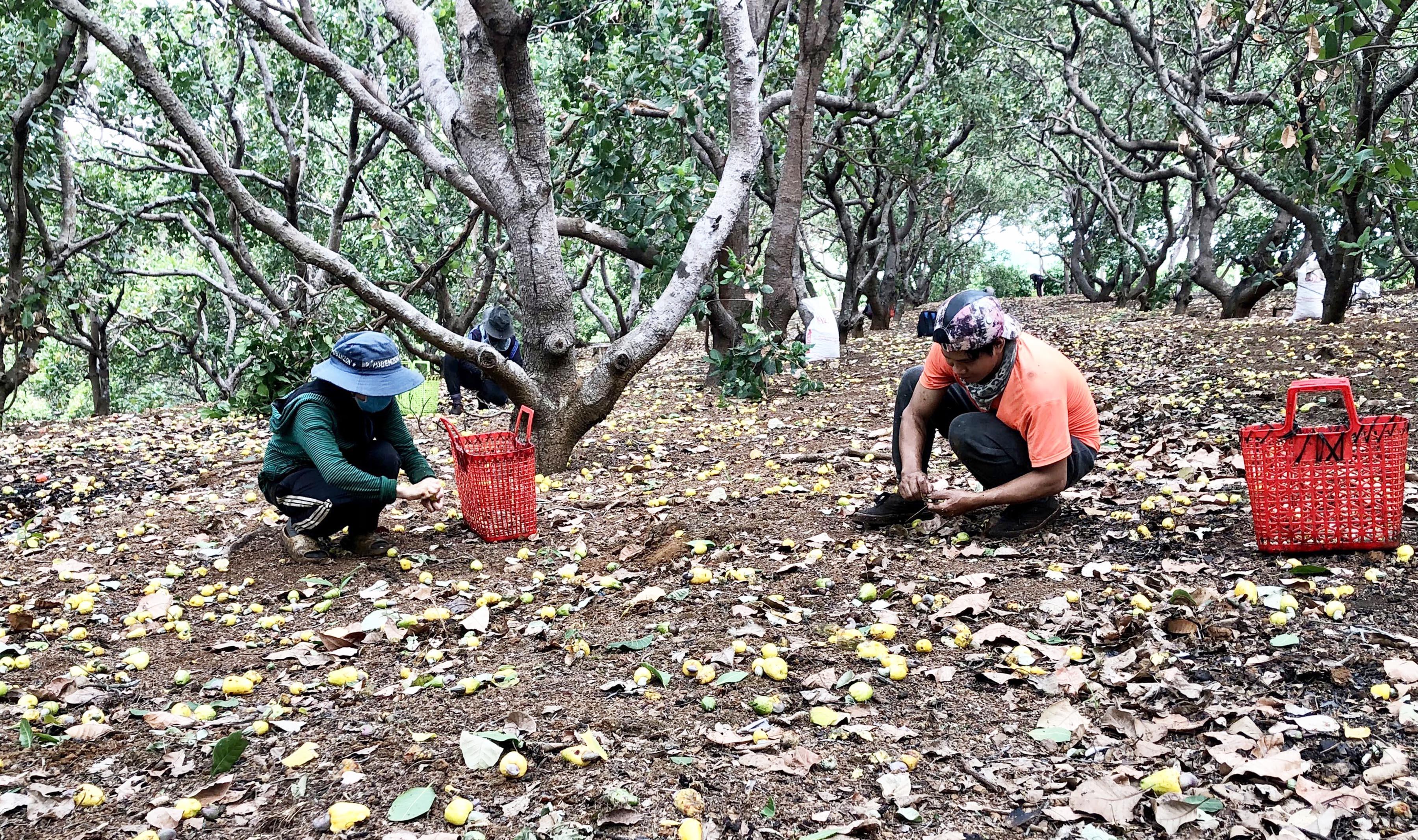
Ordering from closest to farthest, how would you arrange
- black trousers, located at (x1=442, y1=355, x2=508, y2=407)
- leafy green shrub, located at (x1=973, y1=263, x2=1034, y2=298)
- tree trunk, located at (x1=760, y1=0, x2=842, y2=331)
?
tree trunk, located at (x1=760, y1=0, x2=842, y2=331) → black trousers, located at (x1=442, y1=355, x2=508, y2=407) → leafy green shrub, located at (x1=973, y1=263, x2=1034, y2=298)

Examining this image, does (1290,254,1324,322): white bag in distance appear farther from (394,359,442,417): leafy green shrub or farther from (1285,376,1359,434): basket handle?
(394,359,442,417): leafy green shrub

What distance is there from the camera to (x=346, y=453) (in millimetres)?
4453

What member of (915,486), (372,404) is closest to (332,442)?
(372,404)

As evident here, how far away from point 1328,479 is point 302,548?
4.36m

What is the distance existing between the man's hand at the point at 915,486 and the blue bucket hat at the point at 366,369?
2203mm

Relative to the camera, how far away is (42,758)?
9.03 ft

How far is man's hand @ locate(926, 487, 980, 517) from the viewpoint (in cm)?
398

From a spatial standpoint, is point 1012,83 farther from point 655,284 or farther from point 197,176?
point 197,176

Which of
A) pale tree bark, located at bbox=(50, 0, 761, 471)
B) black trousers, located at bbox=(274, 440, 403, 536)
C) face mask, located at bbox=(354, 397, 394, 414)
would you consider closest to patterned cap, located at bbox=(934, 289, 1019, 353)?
face mask, located at bbox=(354, 397, 394, 414)

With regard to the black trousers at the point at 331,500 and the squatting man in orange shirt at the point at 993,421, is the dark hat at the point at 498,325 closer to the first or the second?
the black trousers at the point at 331,500

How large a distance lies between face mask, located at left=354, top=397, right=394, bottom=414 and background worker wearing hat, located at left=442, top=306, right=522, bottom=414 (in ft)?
16.5

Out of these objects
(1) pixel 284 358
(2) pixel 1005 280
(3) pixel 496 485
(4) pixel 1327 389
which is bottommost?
(3) pixel 496 485

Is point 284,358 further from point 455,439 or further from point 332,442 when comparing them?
point 332,442

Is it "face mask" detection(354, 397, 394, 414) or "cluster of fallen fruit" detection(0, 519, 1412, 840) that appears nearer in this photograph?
"cluster of fallen fruit" detection(0, 519, 1412, 840)
